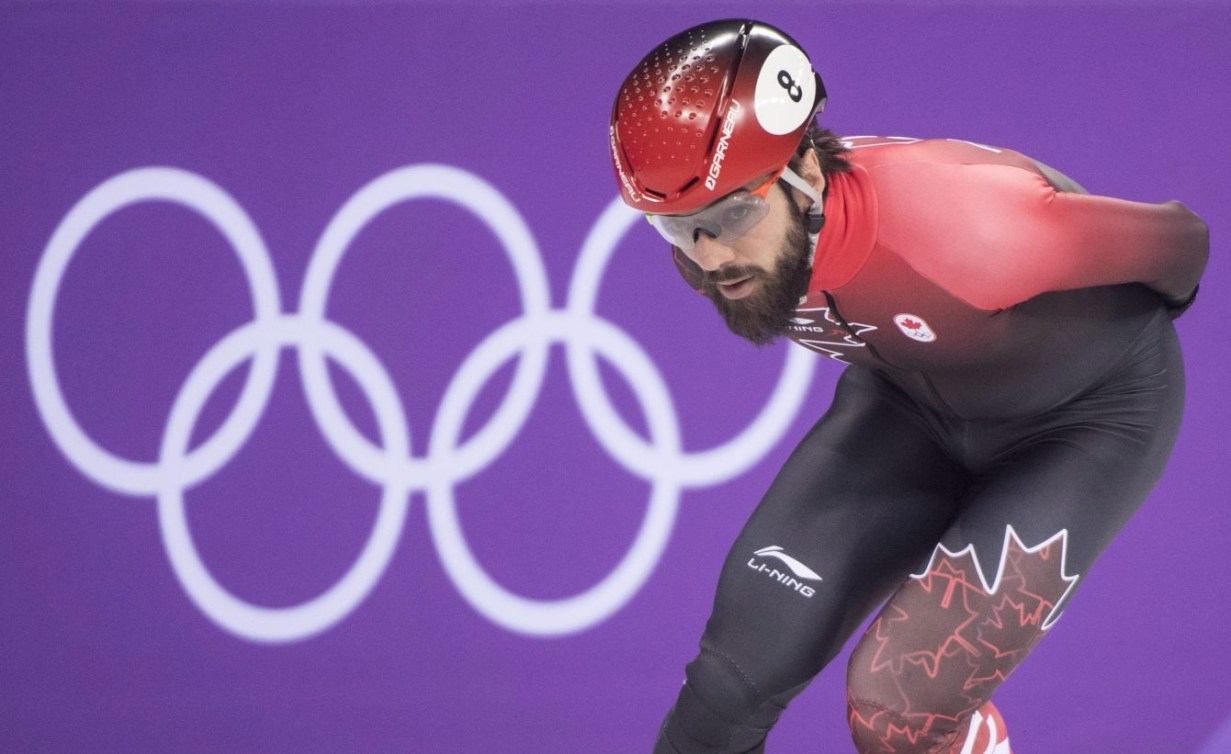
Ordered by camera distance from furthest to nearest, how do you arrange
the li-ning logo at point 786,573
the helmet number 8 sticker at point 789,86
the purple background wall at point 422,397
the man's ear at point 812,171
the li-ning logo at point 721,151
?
1. the purple background wall at point 422,397
2. the li-ning logo at point 786,573
3. the man's ear at point 812,171
4. the helmet number 8 sticker at point 789,86
5. the li-ning logo at point 721,151

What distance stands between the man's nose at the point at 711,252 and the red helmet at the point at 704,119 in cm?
9

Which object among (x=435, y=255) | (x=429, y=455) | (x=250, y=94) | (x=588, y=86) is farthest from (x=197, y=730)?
(x=588, y=86)

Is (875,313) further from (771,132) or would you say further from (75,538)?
(75,538)

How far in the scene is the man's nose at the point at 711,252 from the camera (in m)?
2.62

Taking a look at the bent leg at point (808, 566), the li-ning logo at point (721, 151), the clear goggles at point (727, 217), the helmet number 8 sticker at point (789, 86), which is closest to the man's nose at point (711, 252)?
the clear goggles at point (727, 217)

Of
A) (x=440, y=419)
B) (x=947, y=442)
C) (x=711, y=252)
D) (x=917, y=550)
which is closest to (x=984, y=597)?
(x=917, y=550)

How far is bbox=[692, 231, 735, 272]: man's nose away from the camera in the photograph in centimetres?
262

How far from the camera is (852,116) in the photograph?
464cm

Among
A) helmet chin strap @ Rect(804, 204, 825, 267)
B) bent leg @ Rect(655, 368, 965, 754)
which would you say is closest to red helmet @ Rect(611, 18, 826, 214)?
helmet chin strap @ Rect(804, 204, 825, 267)

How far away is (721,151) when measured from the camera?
249 centimetres

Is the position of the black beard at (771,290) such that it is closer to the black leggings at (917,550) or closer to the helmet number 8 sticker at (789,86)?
the helmet number 8 sticker at (789,86)

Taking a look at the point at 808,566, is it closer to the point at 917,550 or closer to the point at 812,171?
the point at 917,550

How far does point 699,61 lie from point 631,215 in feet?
6.87

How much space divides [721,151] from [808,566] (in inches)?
35.4
